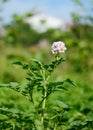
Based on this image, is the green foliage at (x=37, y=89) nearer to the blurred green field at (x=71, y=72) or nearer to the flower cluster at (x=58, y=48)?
the flower cluster at (x=58, y=48)

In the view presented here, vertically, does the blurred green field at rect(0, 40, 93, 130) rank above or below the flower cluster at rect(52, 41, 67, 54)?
above

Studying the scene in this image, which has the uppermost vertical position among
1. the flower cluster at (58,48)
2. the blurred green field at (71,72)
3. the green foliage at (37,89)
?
the blurred green field at (71,72)

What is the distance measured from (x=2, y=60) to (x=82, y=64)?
1.98 m

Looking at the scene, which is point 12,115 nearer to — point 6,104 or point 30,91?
point 30,91

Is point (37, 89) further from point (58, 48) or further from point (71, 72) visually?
point (71, 72)

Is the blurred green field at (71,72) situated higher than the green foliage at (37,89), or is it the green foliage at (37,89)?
the blurred green field at (71,72)

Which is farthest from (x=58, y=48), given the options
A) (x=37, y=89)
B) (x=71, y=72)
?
(x=71, y=72)

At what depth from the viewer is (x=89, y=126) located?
9.11 ft

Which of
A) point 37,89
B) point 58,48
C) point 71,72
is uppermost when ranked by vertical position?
point 71,72

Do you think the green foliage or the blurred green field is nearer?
the green foliage

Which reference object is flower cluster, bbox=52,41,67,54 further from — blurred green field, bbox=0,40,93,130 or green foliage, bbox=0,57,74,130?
blurred green field, bbox=0,40,93,130

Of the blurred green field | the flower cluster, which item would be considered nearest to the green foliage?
the flower cluster

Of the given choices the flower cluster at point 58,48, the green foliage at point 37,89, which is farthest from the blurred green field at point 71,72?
the flower cluster at point 58,48

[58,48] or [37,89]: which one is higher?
[58,48]
